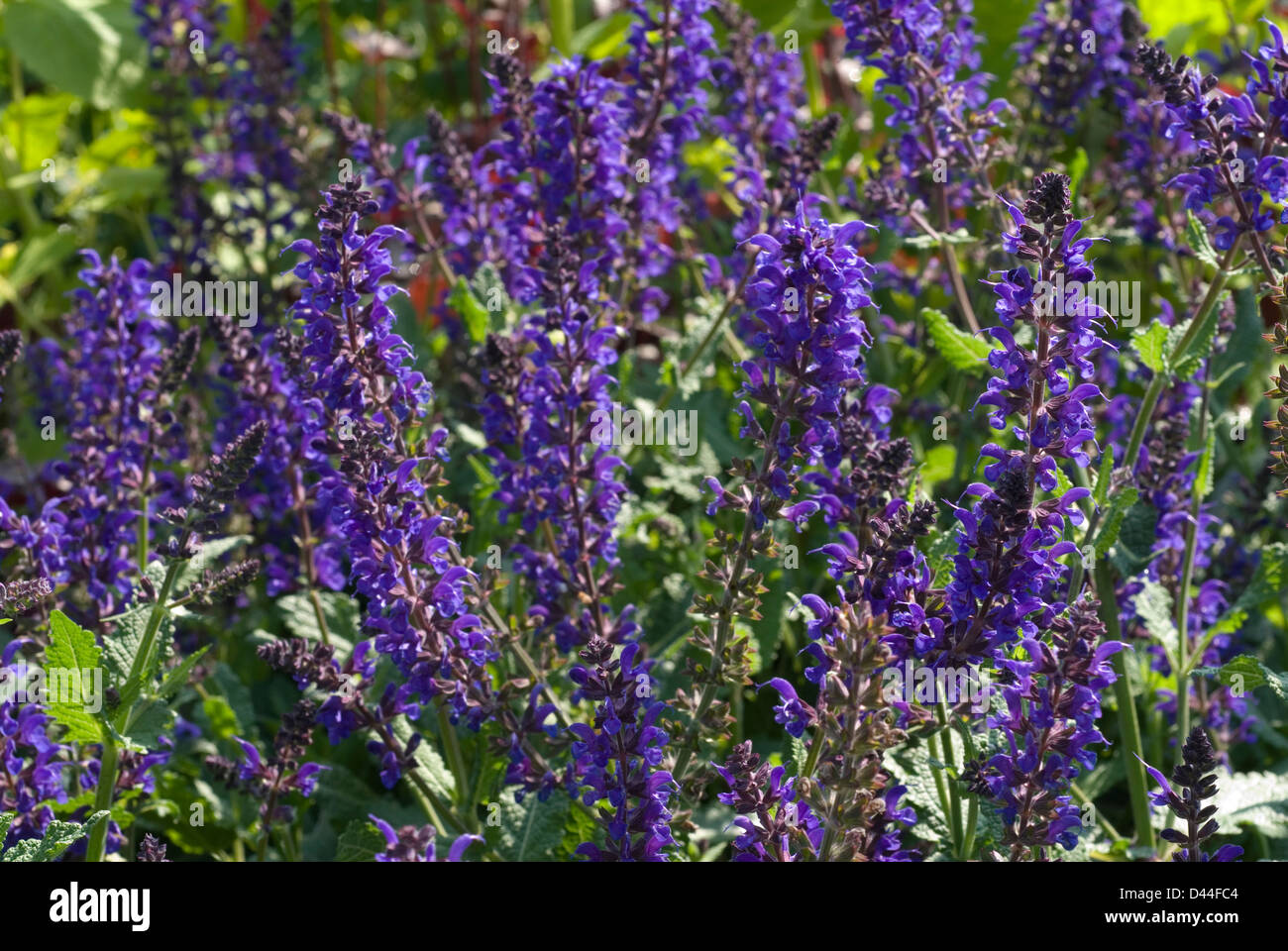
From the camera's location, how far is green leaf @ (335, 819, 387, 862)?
2824mm

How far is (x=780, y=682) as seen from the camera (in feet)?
7.80

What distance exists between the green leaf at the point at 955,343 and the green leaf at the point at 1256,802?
3.47 feet

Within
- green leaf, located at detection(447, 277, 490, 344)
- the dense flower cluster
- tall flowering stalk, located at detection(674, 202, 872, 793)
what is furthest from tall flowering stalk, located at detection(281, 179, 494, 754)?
green leaf, located at detection(447, 277, 490, 344)

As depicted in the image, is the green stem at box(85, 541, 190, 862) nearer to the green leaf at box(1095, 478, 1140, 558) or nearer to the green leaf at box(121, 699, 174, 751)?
the green leaf at box(121, 699, 174, 751)

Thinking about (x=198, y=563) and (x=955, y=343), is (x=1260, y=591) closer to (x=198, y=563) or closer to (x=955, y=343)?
(x=955, y=343)

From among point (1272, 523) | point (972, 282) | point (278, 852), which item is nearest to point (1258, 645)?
point (1272, 523)

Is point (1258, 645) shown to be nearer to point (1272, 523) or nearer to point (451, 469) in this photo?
point (1272, 523)

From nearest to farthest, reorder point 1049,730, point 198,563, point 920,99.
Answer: point 1049,730, point 198,563, point 920,99

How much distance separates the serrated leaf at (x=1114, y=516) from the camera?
262cm

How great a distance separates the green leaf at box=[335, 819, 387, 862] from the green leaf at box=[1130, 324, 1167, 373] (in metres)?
1.89

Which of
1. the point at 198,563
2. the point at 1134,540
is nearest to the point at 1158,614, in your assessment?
the point at 1134,540

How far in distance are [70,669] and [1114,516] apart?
80.8 inches

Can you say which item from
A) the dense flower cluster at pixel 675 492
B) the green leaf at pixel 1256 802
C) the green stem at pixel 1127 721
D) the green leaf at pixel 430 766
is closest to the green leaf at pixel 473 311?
the dense flower cluster at pixel 675 492

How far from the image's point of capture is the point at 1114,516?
104 inches
